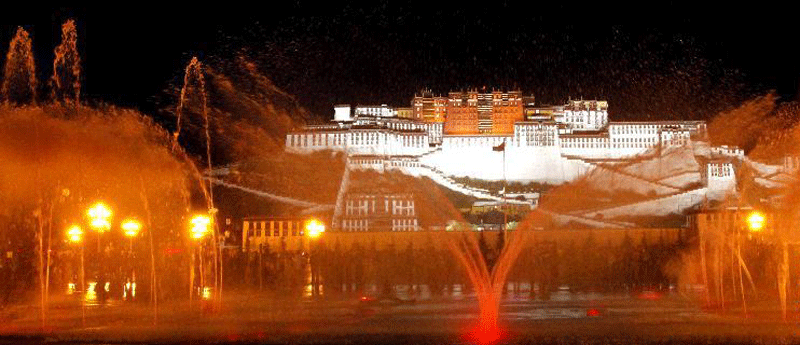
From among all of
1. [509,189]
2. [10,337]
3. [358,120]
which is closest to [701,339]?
[10,337]

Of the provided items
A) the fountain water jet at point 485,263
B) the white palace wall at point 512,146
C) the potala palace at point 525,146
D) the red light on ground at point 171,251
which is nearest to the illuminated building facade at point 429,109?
the potala palace at point 525,146

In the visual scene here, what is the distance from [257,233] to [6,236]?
94.6ft

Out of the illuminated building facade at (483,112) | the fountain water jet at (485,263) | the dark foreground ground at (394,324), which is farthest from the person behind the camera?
the illuminated building facade at (483,112)

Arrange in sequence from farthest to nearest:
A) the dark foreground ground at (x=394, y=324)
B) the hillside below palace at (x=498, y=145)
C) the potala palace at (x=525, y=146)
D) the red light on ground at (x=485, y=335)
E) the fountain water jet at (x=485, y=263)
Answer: the hillside below palace at (x=498, y=145) → the potala palace at (x=525, y=146) → the fountain water jet at (x=485, y=263) → the dark foreground ground at (x=394, y=324) → the red light on ground at (x=485, y=335)

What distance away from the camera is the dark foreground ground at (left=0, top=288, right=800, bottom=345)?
763 inches

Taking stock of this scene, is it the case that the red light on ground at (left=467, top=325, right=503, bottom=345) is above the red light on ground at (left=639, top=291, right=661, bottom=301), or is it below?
above

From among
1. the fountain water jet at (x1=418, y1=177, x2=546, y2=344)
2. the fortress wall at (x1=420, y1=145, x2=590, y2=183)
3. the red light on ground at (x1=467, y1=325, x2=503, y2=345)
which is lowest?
the red light on ground at (x1=467, y1=325, x2=503, y2=345)

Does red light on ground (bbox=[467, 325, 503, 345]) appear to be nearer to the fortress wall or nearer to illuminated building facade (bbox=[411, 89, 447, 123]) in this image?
the fortress wall

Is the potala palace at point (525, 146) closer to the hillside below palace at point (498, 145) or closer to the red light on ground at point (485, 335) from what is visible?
the hillside below palace at point (498, 145)

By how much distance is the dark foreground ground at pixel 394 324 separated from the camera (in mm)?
19391

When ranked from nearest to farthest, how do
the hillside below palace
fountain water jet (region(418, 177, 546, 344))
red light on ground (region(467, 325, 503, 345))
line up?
red light on ground (region(467, 325, 503, 345)) < fountain water jet (region(418, 177, 546, 344)) < the hillside below palace

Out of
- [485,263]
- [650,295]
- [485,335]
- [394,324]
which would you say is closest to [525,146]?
[485,263]

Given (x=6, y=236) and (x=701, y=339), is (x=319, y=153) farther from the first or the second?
(x=701, y=339)

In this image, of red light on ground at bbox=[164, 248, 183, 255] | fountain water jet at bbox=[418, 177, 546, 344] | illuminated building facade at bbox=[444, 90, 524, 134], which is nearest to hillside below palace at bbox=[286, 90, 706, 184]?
illuminated building facade at bbox=[444, 90, 524, 134]
